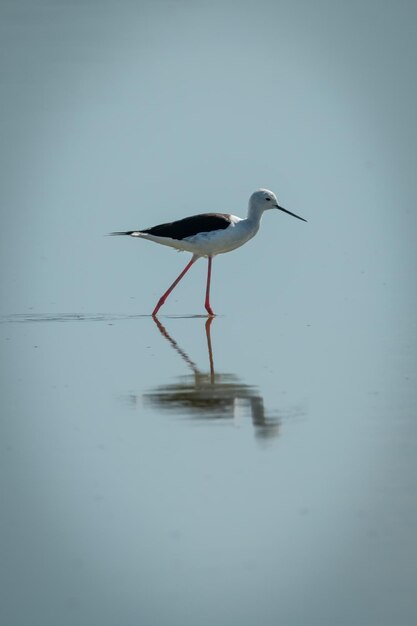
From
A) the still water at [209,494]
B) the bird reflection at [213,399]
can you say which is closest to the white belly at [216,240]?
the still water at [209,494]

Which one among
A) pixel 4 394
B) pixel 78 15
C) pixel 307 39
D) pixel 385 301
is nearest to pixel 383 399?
pixel 4 394

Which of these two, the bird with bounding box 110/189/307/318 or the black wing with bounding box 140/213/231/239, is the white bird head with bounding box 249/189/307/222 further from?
the black wing with bounding box 140/213/231/239

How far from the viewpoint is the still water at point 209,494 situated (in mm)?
5762

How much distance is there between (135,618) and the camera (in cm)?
564

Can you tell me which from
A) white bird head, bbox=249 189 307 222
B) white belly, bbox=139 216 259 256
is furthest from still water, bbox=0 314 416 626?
white bird head, bbox=249 189 307 222

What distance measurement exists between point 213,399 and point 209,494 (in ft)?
7.43

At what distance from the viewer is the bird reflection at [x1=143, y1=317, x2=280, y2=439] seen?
839 cm

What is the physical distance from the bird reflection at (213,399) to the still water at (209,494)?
2 centimetres

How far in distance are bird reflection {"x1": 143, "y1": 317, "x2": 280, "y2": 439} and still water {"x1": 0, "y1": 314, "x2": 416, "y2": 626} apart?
0.02 m

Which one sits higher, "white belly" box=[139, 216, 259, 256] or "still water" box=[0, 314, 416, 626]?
"white belly" box=[139, 216, 259, 256]

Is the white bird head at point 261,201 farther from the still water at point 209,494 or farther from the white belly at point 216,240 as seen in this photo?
the still water at point 209,494

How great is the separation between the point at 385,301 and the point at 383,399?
653 cm

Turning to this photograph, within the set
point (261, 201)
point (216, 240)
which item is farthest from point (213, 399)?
point (261, 201)

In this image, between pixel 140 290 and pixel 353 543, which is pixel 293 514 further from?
pixel 140 290
